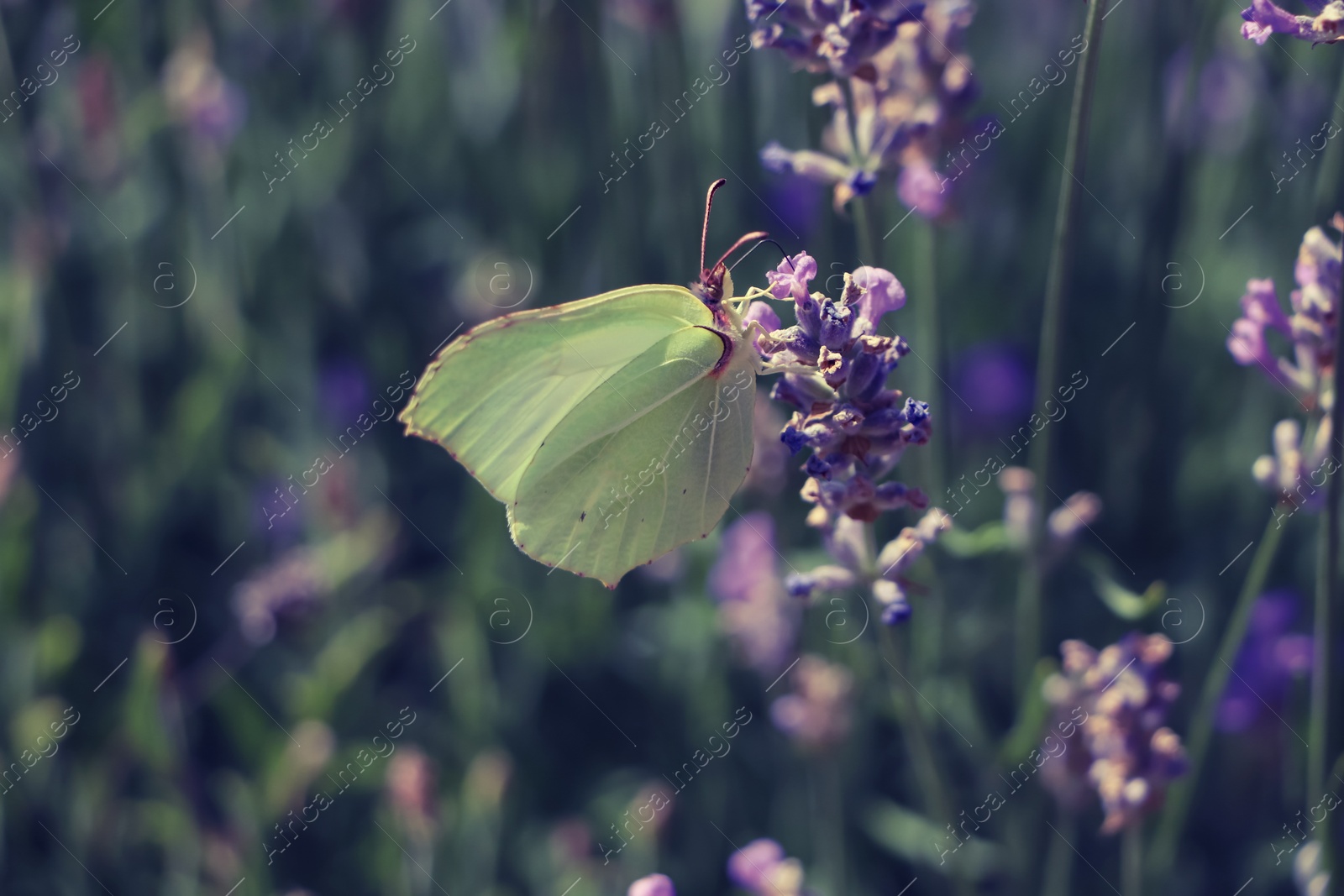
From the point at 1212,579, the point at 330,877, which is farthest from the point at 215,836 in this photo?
the point at 1212,579

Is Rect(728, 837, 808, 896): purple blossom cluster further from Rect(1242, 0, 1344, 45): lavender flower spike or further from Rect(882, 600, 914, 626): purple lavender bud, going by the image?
Rect(1242, 0, 1344, 45): lavender flower spike

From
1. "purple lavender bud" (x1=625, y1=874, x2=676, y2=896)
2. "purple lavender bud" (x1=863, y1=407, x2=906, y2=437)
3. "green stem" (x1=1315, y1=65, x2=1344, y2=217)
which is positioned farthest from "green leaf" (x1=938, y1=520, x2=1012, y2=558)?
"green stem" (x1=1315, y1=65, x2=1344, y2=217)

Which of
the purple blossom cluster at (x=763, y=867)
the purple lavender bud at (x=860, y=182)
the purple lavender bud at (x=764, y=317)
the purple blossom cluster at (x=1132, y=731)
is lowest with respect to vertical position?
the purple blossom cluster at (x=1132, y=731)

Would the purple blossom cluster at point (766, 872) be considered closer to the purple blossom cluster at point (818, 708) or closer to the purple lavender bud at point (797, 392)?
the purple blossom cluster at point (818, 708)

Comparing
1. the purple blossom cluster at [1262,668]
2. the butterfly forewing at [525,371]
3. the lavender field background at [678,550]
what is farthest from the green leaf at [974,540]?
the purple blossom cluster at [1262,668]

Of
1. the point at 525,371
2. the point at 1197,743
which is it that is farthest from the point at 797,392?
the point at 1197,743
